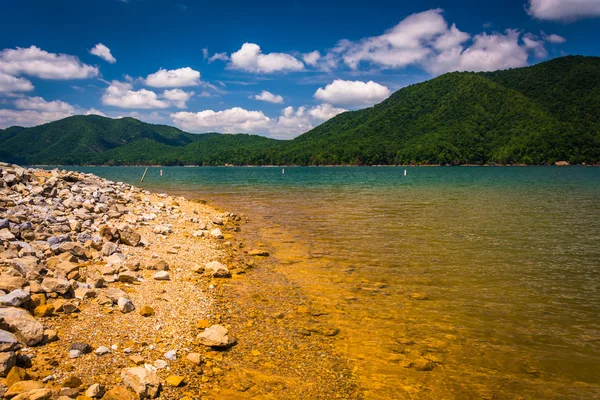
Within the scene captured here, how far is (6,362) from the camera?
438cm

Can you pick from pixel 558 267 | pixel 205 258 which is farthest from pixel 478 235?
pixel 205 258

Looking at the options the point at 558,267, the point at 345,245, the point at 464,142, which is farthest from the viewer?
the point at 464,142

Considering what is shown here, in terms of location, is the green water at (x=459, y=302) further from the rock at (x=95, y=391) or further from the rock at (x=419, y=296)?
the rock at (x=95, y=391)

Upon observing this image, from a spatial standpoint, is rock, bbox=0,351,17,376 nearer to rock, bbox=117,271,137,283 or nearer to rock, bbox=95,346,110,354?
rock, bbox=95,346,110,354

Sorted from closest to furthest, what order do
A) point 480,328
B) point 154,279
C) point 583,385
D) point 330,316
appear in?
point 583,385
point 480,328
point 330,316
point 154,279

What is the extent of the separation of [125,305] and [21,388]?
2866 millimetres

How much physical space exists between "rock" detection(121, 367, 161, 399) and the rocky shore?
0.01 metres

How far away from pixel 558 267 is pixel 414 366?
27.7 feet

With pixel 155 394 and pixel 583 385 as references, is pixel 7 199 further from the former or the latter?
pixel 583 385

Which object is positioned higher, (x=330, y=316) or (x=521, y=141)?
(x=521, y=141)

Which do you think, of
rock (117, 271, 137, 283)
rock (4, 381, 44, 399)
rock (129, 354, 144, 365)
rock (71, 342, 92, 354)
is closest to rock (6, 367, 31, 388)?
rock (4, 381, 44, 399)

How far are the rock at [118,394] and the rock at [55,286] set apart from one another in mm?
3423

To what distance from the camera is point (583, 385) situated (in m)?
5.37

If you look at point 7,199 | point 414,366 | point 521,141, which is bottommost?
point 414,366
